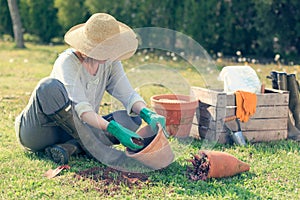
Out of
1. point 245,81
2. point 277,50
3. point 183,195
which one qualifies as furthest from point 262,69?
point 183,195

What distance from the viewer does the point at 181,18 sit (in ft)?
31.5

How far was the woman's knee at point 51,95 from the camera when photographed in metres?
3.55

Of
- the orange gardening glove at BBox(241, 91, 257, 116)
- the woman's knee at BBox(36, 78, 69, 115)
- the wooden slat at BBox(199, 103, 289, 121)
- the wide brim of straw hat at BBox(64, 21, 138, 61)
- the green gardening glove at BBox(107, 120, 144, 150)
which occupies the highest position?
the wide brim of straw hat at BBox(64, 21, 138, 61)

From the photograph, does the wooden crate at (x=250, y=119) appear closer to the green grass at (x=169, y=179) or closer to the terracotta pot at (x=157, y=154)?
the green grass at (x=169, y=179)

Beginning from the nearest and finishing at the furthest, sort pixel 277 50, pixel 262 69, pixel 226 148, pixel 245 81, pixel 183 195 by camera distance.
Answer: pixel 183 195
pixel 226 148
pixel 245 81
pixel 262 69
pixel 277 50

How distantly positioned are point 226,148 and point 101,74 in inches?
44.2

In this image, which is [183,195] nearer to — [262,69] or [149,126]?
[149,126]

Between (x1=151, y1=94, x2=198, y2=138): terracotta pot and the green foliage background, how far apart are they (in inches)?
191

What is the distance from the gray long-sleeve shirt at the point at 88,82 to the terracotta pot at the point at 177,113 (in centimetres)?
49

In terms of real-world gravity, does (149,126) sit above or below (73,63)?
below

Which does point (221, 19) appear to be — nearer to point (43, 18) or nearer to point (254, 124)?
point (43, 18)

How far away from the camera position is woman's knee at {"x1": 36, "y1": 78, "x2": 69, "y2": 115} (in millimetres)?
3555

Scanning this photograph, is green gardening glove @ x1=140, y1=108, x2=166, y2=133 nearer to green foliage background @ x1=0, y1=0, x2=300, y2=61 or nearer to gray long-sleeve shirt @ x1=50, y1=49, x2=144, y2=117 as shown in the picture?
gray long-sleeve shirt @ x1=50, y1=49, x2=144, y2=117

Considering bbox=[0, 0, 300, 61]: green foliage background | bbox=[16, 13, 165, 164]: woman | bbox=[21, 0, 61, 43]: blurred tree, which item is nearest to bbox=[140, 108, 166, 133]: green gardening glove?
bbox=[16, 13, 165, 164]: woman
